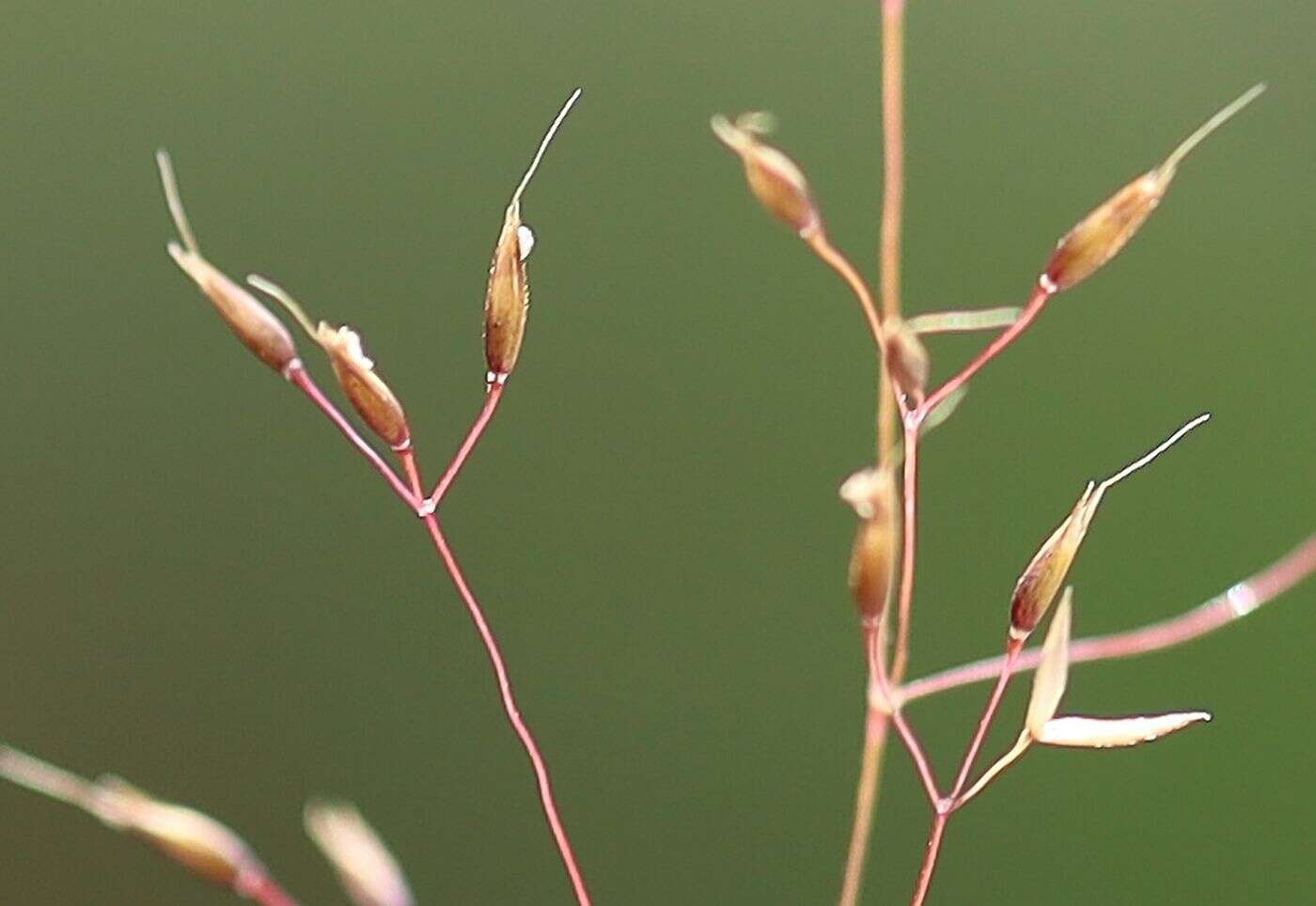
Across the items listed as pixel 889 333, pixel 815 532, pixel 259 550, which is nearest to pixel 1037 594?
pixel 889 333

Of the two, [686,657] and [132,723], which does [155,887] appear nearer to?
[132,723]

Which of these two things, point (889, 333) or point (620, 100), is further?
point (620, 100)

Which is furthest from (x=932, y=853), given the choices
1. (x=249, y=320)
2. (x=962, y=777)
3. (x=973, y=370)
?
(x=249, y=320)

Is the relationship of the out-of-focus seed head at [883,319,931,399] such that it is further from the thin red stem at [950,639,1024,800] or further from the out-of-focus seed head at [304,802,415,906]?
the out-of-focus seed head at [304,802,415,906]

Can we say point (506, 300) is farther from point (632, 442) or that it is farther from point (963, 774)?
point (632, 442)

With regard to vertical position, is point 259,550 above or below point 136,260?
below

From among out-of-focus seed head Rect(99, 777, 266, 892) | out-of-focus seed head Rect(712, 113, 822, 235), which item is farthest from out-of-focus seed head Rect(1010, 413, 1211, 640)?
out-of-focus seed head Rect(99, 777, 266, 892)
